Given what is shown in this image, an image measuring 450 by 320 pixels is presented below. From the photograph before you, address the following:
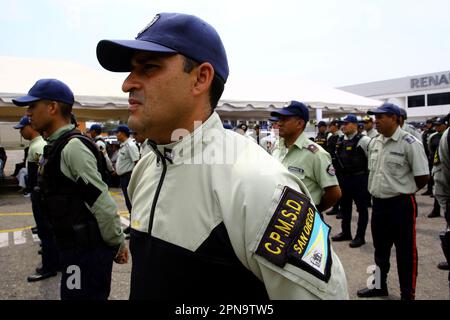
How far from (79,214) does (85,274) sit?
40cm

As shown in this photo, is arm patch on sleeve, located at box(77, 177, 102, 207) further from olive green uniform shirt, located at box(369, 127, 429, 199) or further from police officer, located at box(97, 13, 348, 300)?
olive green uniform shirt, located at box(369, 127, 429, 199)

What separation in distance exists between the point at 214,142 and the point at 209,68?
0.25 metres

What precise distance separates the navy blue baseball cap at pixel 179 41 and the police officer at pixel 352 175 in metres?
4.83

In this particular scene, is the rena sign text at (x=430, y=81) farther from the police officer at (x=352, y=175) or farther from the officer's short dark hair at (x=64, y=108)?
the officer's short dark hair at (x=64, y=108)

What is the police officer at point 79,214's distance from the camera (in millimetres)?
2336

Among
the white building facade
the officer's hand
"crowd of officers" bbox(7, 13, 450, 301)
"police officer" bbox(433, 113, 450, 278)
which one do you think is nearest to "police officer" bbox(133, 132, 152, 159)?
"crowd of officers" bbox(7, 13, 450, 301)

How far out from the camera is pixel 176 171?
3.89 feet

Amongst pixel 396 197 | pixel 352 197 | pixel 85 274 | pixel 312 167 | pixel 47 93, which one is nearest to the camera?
pixel 85 274

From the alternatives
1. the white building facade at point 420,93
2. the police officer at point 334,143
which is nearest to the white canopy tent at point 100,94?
the police officer at point 334,143

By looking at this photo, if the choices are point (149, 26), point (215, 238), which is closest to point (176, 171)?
point (215, 238)

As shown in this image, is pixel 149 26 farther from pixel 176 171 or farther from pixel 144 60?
pixel 176 171

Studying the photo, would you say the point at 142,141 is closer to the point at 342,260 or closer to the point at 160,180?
the point at 160,180

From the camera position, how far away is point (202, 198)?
1079 mm

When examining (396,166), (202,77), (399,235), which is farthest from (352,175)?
(202,77)
